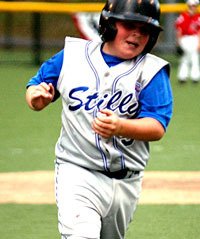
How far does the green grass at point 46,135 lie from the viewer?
9.34 m

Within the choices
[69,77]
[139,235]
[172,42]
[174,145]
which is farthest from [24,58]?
[69,77]

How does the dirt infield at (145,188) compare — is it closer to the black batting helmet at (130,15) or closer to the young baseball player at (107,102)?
the young baseball player at (107,102)

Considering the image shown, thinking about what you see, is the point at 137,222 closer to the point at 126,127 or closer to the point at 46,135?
the point at 126,127

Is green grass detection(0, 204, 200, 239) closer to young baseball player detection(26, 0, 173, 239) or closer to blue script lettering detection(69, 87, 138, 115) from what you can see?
young baseball player detection(26, 0, 173, 239)

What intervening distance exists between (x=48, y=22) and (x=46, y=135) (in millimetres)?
9022

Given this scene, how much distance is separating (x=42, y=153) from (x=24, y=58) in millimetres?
10889

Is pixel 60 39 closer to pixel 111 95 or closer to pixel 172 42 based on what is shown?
pixel 172 42

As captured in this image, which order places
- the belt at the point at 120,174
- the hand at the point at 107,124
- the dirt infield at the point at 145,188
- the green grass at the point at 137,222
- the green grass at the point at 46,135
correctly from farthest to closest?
the green grass at the point at 46,135 < the dirt infield at the point at 145,188 < the green grass at the point at 137,222 < the belt at the point at 120,174 < the hand at the point at 107,124

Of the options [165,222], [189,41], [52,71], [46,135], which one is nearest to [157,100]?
[52,71]

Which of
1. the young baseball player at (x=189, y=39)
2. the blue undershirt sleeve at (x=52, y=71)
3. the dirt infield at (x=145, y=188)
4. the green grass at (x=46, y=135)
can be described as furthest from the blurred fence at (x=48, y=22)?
the blue undershirt sleeve at (x=52, y=71)

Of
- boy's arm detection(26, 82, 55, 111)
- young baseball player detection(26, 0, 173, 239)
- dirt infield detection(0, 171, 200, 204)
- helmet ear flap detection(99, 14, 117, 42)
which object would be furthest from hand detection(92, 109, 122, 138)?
dirt infield detection(0, 171, 200, 204)

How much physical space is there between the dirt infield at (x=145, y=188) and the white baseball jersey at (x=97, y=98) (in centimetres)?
297

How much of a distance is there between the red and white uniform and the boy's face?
12.4 m

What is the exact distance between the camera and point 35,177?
846cm
